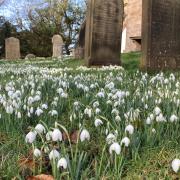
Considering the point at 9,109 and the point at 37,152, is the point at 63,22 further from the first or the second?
the point at 37,152

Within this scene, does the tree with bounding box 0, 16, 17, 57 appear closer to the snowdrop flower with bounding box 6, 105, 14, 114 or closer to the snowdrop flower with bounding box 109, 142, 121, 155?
the snowdrop flower with bounding box 6, 105, 14, 114

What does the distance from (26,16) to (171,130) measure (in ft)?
156

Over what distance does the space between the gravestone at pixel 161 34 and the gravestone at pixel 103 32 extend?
7.48ft

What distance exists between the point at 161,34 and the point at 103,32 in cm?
253

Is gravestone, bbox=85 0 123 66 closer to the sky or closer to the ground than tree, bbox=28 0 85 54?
closer to the ground

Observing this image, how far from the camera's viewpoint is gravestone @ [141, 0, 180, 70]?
844 centimetres

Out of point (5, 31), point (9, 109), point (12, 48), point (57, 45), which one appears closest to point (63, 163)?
point (9, 109)

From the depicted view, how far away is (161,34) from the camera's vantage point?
8.66 m

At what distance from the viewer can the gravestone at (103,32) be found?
10.7m

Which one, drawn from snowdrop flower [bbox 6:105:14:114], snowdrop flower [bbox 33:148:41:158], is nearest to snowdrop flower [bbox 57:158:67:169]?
snowdrop flower [bbox 33:148:41:158]

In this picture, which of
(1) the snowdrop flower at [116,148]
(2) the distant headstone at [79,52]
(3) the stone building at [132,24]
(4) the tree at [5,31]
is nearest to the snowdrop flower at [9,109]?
(1) the snowdrop flower at [116,148]

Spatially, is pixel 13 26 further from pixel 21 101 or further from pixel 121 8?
pixel 21 101

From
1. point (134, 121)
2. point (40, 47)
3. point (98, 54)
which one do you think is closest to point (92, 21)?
point (98, 54)

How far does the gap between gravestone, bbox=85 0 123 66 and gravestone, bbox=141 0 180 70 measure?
228 cm
